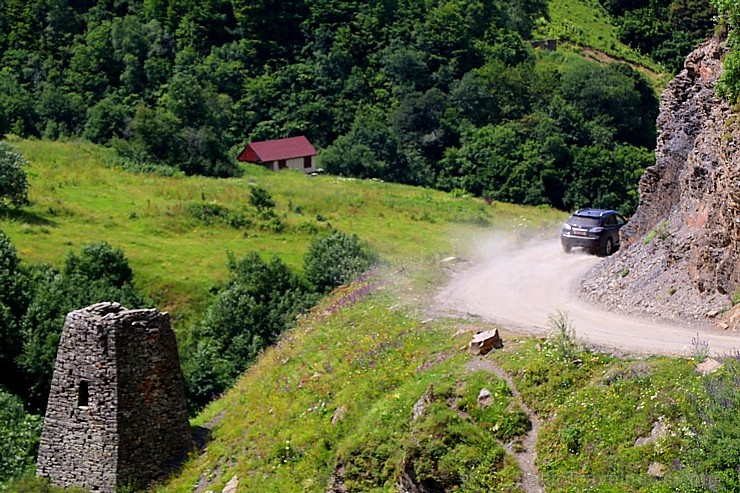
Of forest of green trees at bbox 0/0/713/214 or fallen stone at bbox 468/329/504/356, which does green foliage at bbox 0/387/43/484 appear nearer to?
fallen stone at bbox 468/329/504/356

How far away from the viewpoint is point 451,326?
87.2 ft

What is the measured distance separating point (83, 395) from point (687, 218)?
1431 cm

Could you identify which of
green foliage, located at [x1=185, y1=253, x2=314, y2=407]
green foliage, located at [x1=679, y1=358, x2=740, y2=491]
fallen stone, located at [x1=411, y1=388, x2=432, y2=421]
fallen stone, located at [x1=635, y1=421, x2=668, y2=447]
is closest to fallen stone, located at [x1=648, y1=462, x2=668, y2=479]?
green foliage, located at [x1=679, y1=358, x2=740, y2=491]

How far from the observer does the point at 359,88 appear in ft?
287

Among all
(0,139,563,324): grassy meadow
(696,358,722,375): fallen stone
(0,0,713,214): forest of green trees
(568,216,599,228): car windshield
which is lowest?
(0,139,563,324): grassy meadow

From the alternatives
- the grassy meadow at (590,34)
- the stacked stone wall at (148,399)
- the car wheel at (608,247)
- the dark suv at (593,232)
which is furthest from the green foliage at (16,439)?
the grassy meadow at (590,34)

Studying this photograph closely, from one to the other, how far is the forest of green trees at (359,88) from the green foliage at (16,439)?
33900 millimetres

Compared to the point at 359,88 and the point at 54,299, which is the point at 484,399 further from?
the point at 359,88

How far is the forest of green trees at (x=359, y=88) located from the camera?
70750mm

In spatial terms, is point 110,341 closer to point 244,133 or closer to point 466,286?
point 466,286

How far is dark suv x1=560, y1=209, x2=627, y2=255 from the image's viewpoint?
36906mm

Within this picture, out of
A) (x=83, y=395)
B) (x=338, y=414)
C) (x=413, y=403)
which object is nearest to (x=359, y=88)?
(x=83, y=395)

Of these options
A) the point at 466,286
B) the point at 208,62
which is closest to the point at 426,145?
the point at 208,62

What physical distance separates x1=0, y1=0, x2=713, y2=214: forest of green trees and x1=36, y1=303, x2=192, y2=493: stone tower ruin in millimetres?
37691
